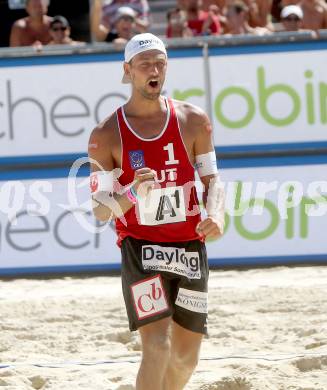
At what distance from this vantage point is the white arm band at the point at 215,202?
4.55 metres

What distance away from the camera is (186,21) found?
1077 cm

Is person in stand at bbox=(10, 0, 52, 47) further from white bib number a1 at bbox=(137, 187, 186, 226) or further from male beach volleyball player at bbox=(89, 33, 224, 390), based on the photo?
white bib number a1 at bbox=(137, 187, 186, 226)

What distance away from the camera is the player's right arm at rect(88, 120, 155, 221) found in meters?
4.46

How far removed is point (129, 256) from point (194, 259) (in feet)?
1.03

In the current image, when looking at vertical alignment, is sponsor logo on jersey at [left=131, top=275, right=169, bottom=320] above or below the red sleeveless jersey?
below

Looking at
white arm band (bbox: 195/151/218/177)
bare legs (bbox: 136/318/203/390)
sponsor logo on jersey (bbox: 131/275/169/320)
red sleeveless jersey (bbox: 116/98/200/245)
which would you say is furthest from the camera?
white arm band (bbox: 195/151/218/177)

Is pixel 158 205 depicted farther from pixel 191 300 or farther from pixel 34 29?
pixel 34 29

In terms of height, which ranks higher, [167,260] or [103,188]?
[103,188]

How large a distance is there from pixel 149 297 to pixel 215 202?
0.56m

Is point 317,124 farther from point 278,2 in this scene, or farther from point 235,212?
point 278,2

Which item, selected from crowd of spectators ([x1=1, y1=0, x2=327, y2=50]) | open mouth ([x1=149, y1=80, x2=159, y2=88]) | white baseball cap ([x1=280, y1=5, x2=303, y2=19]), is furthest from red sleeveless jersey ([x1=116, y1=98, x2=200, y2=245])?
white baseball cap ([x1=280, y1=5, x2=303, y2=19])

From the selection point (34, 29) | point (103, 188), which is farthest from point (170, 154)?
point (34, 29)

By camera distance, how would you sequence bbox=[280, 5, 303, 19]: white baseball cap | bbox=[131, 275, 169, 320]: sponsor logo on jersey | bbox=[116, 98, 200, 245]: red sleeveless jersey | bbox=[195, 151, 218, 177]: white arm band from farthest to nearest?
bbox=[280, 5, 303, 19]: white baseball cap → bbox=[195, 151, 218, 177]: white arm band → bbox=[116, 98, 200, 245]: red sleeveless jersey → bbox=[131, 275, 169, 320]: sponsor logo on jersey

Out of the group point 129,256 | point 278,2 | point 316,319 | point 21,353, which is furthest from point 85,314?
point 278,2
